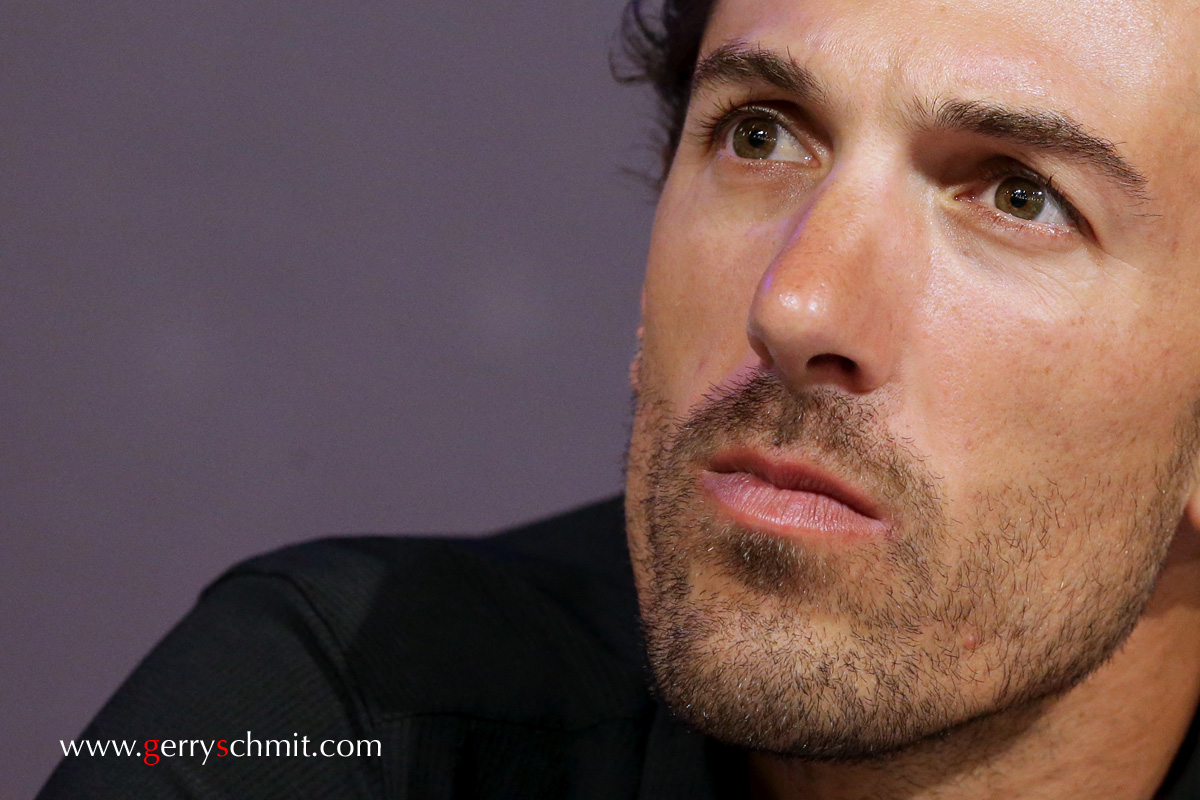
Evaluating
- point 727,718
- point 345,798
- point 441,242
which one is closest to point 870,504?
point 727,718

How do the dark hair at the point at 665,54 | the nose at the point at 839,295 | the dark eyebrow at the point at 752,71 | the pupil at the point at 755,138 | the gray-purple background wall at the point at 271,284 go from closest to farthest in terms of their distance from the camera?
the nose at the point at 839,295 → the dark eyebrow at the point at 752,71 → the pupil at the point at 755,138 → the dark hair at the point at 665,54 → the gray-purple background wall at the point at 271,284

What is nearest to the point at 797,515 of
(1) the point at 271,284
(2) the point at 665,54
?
(2) the point at 665,54

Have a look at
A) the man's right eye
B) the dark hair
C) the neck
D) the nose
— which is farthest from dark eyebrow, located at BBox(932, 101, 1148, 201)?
the dark hair

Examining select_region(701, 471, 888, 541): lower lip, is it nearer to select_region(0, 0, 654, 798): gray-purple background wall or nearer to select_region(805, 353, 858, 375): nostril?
select_region(805, 353, 858, 375): nostril

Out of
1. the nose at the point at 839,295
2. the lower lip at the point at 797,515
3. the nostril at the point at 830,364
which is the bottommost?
the lower lip at the point at 797,515

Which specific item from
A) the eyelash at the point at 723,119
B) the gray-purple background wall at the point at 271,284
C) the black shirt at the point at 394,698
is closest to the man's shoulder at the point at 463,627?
the black shirt at the point at 394,698

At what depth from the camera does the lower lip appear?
1.29m

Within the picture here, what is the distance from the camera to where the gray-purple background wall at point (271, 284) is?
2.69 m

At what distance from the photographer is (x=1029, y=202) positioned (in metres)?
1.34

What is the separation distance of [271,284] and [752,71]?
1576 millimetres

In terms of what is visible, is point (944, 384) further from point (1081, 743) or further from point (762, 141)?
point (1081, 743)

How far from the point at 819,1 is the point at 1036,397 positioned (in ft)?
1.63

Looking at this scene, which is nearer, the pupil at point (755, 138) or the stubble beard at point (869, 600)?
the stubble beard at point (869, 600)

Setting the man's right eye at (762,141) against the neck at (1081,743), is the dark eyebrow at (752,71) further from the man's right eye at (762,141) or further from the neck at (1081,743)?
the neck at (1081,743)
